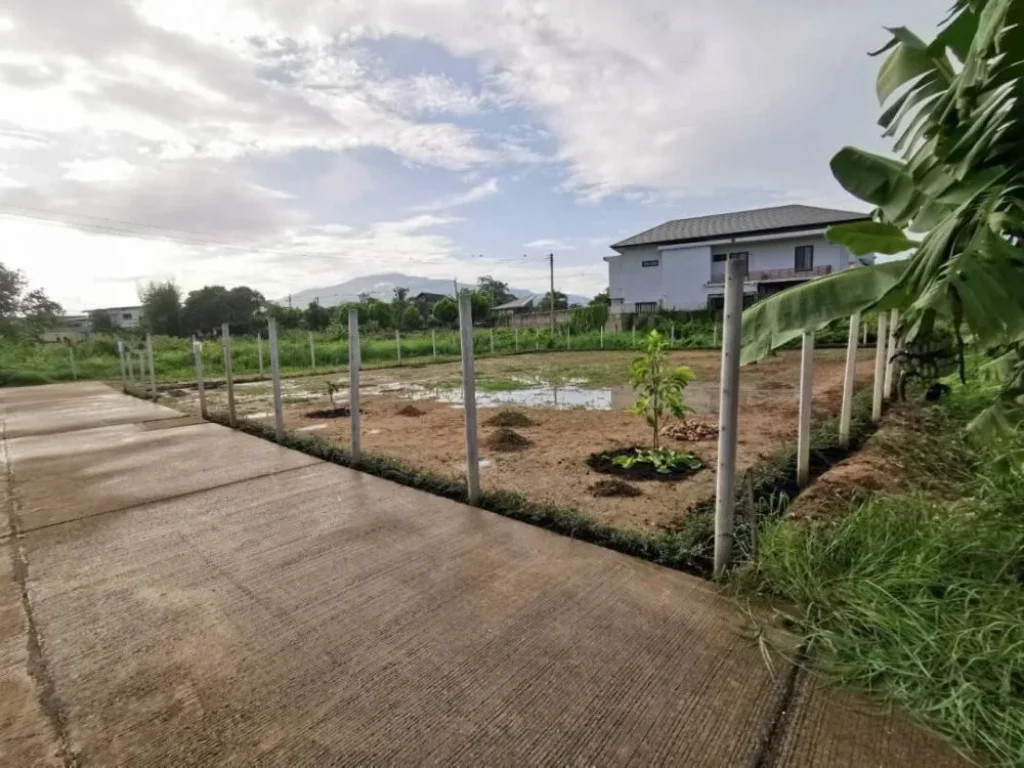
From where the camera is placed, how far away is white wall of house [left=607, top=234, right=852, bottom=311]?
26719mm

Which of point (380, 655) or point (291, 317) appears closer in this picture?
point (380, 655)

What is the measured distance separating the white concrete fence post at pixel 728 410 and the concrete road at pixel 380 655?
0.75 feet

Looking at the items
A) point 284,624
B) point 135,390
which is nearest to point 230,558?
point 284,624

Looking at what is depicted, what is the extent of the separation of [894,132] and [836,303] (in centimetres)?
129

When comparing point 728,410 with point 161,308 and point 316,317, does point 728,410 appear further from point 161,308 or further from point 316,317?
point 161,308

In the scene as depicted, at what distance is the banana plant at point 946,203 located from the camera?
A: 5.21ft

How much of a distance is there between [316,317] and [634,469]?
40844 millimetres

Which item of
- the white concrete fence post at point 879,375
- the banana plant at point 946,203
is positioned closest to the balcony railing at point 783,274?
the white concrete fence post at point 879,375

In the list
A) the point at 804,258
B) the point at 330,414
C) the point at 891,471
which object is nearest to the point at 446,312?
Result: the point at 804,258

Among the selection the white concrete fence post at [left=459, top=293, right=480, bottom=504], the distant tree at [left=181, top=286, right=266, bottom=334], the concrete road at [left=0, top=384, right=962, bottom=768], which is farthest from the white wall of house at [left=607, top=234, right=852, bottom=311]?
the distant tree at [left=181, top=286, right=266, bottom=334]

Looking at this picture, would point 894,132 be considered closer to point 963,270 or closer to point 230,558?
point 963,270

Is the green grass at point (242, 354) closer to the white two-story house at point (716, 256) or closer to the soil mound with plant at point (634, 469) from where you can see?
the white two-story house at point (716, 256)

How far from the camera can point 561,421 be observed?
21.1 feet

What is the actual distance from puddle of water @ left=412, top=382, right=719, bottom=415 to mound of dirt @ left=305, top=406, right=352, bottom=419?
173 cm
